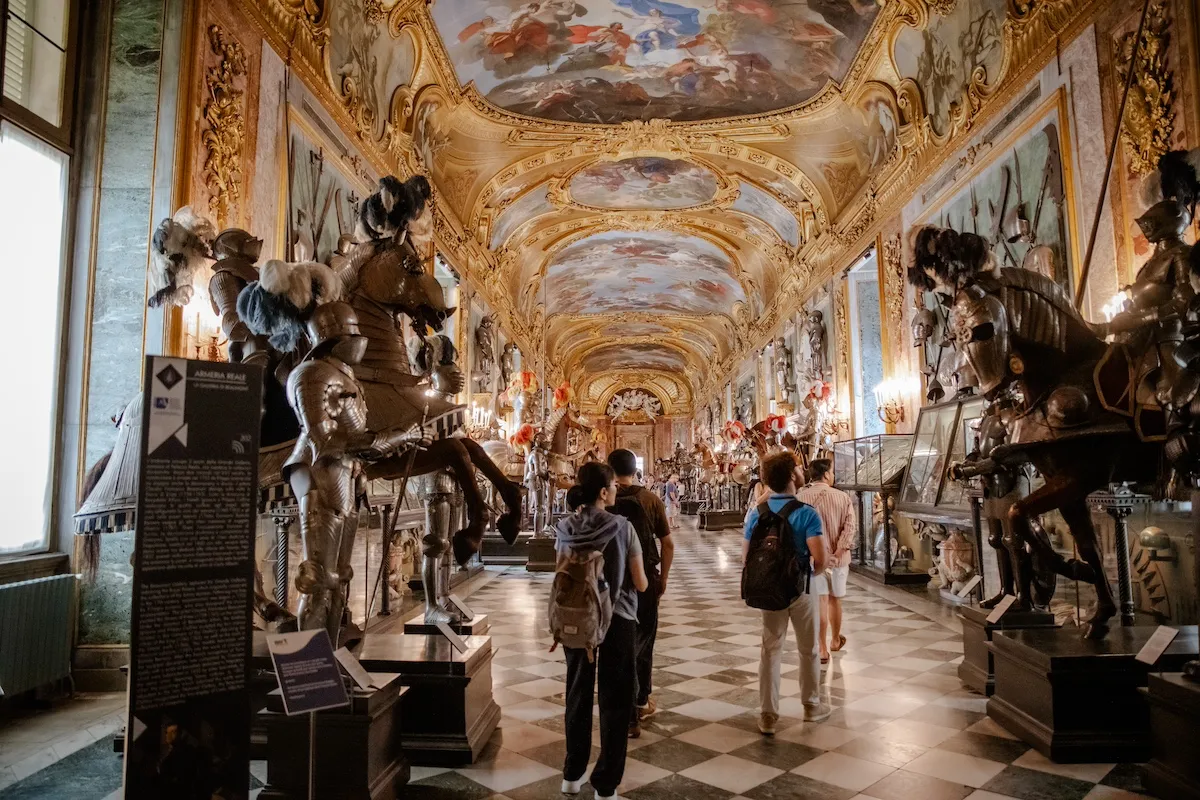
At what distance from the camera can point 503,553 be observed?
14.7m

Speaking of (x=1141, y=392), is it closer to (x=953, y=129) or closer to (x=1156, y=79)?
(x=1156, y=79)

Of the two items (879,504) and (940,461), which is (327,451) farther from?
(879,504)

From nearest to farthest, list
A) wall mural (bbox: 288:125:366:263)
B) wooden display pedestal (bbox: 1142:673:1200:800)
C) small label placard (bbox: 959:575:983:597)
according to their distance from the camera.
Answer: wooden display pedestal (bbox: 1142:673:1200:800), small label placard (bbox: 959:575:983:597), wall mural (bbox: 288:125:366:263)

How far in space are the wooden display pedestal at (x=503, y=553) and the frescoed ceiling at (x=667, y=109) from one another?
5.98 meters

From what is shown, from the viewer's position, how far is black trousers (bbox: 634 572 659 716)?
462 cm

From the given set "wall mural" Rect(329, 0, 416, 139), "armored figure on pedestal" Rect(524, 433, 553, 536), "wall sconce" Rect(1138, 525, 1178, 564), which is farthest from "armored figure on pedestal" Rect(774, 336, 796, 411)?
"wall sconce" Rect(1138, 525, 1178, 564)

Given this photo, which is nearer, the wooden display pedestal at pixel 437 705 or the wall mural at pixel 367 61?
the wooden display pedestal at pixel 437 705

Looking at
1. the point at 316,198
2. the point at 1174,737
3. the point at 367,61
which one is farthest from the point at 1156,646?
the point at 367,61

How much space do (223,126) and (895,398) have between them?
10.7 meters

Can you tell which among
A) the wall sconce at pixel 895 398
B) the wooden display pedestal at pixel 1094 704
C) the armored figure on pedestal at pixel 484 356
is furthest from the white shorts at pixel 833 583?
the armored figure on pedestal at pixel 484 356

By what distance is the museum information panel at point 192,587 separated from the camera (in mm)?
2469

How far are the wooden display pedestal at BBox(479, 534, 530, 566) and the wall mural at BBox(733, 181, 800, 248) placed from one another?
1031 cm

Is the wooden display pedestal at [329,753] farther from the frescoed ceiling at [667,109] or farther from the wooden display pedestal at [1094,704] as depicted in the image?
the frescoed ceiling at [667,109]

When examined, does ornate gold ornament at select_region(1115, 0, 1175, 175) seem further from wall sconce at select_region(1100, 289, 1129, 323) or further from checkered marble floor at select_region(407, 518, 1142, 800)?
checkered marble floor at select_region(407, 518, 1142, 800)
